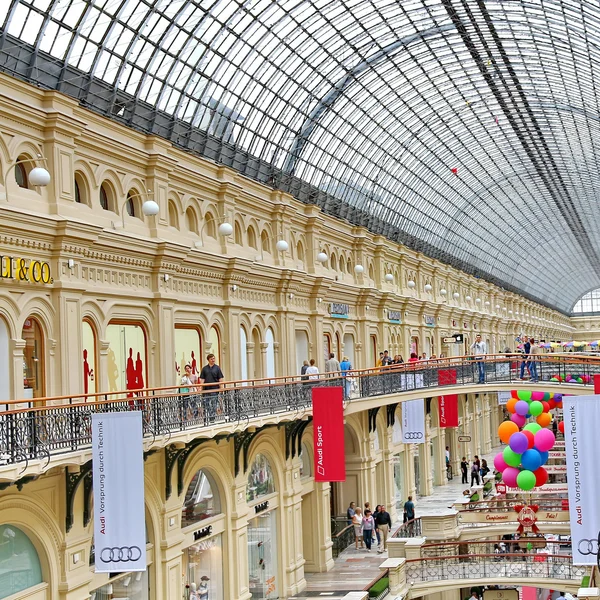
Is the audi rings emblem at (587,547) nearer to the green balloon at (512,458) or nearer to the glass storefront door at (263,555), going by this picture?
the green balloon at (512,458)

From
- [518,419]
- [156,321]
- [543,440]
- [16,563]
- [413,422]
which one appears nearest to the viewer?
[16,563]

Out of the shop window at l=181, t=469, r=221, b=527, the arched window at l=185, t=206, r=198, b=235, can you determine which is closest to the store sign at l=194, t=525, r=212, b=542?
the shop window at l=181, t=469, r=221, b=527

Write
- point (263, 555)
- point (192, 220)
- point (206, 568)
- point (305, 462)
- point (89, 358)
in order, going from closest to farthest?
point (89, 358), point (206, 568), point (192, 220), point (263, 555), point (305, 462)

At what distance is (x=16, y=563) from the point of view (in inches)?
750

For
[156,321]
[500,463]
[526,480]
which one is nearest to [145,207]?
[156,321]

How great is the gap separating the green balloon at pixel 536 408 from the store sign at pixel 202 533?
618 inches

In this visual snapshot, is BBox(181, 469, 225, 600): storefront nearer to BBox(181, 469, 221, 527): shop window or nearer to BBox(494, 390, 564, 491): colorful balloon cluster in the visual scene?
BBox(181, 469, 221, 527): shop window

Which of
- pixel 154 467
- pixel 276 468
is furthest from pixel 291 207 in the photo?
pixel 154 467

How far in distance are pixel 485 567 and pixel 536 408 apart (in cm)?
681

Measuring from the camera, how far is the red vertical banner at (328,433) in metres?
31.0

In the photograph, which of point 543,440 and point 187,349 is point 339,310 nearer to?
point 543,440

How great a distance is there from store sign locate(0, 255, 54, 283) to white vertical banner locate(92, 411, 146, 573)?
441 cm

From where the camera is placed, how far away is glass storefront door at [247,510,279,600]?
104 feet

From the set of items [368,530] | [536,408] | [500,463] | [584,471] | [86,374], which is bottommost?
[368,530]
